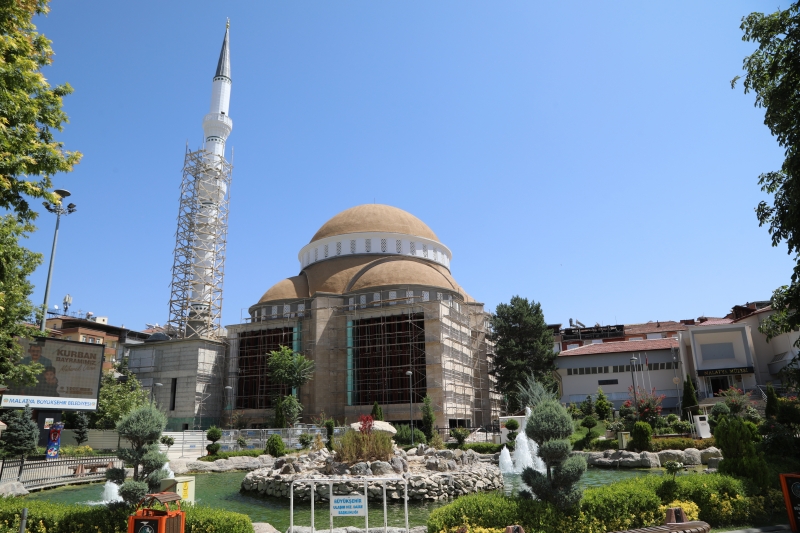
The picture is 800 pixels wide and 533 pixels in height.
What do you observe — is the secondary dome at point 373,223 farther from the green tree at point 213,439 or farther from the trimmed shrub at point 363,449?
the trimmed shrub at point 363,449

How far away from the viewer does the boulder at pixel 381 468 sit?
52.9ft

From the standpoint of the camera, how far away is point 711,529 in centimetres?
935

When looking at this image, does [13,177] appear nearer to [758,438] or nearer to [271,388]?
[758,438]

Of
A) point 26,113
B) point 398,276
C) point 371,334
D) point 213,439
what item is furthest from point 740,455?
point 398,276

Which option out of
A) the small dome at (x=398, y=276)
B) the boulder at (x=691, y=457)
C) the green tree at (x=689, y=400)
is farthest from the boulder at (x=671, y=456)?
the small dome at (x=398, y=276)

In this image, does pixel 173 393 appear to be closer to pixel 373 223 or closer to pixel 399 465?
pixel 373 223

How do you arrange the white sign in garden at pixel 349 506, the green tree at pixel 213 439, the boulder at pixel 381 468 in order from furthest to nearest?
the green tree at pixel 213 439 → the boulder at pixel 381 468 → the white sign in garden at pixel 349 506

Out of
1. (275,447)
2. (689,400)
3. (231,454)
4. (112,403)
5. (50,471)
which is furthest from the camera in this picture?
(112,403)

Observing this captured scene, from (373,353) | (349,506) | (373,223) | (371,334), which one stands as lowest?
(349,506)

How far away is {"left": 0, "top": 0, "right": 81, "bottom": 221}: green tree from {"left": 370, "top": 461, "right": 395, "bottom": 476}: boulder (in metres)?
11.1

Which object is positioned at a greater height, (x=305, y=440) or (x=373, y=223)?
(x=373, y=223)

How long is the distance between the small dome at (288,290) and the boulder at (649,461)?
91.6 ft

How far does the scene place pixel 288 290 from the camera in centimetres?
4353

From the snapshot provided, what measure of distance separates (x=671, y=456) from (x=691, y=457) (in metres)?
0.73
